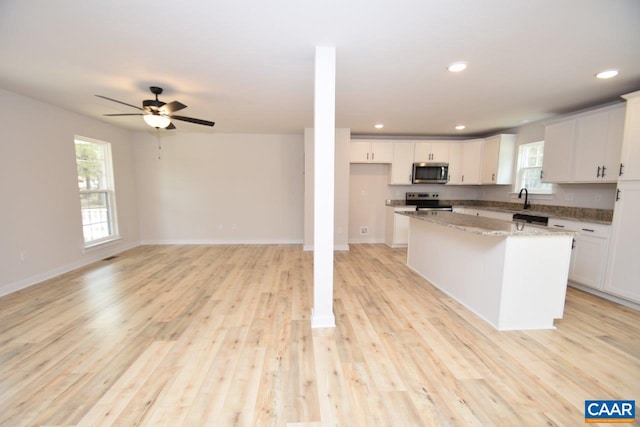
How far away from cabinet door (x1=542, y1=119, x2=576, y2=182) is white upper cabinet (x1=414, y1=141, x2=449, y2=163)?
182 centimetres

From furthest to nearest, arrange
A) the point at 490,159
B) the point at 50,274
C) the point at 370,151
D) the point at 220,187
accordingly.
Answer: the point at 220,187 < the point at 370,151 < the point at 490,159 < the point at 50,274

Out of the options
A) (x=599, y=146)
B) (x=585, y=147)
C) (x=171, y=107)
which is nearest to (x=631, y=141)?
(x=599, y=146)

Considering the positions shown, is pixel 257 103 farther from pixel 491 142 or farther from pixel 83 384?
pixel 491 142

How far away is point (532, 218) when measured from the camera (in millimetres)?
3805

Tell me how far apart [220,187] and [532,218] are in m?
5.96

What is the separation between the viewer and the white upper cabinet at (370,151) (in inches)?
217

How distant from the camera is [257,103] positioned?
11.7 ft

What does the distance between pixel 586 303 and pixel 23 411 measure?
16.9 feet

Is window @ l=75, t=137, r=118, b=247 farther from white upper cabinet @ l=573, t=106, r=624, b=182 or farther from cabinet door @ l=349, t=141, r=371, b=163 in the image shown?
white upper cabinet @ l=573, t=106, r=624, b=182

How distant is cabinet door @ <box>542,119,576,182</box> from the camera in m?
3.56

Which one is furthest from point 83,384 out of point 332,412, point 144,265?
point 144,265

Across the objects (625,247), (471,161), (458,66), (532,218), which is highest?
(458,66)

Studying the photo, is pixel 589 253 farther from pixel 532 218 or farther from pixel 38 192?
pixel 38 192

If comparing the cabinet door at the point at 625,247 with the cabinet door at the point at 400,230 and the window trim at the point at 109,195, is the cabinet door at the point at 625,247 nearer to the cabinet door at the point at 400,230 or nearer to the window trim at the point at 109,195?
the cabinet door at the point at 400,230
